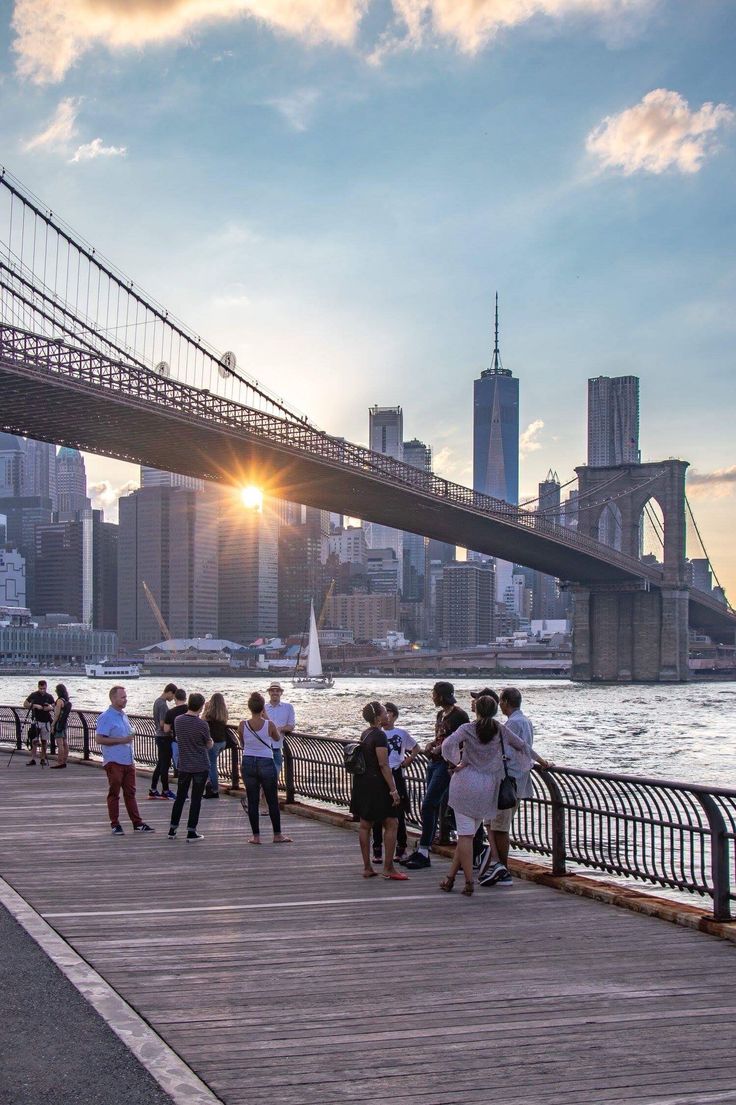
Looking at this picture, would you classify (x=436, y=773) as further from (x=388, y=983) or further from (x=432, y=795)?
(x=388, y=983)

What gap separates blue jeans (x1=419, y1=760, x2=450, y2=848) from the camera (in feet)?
35.9

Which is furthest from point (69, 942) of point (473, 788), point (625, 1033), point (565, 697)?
point (565, 697)

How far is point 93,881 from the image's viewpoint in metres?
10.5

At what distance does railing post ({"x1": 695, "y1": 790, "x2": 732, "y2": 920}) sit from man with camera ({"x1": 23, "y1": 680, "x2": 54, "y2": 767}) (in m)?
16.2

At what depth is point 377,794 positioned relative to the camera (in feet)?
33.7

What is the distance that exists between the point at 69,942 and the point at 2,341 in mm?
44081

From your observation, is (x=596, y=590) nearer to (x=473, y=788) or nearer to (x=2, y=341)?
(x=2, y=341)

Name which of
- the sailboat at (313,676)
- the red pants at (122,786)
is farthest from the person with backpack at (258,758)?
the sailboat at (313,676)

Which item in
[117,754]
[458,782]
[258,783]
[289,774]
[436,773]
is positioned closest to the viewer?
[458,782]

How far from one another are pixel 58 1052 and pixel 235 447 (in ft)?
198

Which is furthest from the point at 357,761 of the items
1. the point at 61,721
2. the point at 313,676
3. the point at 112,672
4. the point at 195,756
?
the point at 112,672

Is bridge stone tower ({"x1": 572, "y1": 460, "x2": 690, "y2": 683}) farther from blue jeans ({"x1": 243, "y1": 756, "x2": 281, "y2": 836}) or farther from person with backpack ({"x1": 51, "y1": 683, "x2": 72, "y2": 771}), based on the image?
blue jeans ({"x1": 243, "y1": 756, "x2": 281, "y2": 836})

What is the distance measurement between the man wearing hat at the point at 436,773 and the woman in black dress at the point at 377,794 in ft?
1.89

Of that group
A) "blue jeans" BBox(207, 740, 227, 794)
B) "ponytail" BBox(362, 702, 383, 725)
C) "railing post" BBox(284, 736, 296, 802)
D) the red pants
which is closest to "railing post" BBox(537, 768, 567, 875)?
"ponytail" BBox(362, 702, 383, 725)
